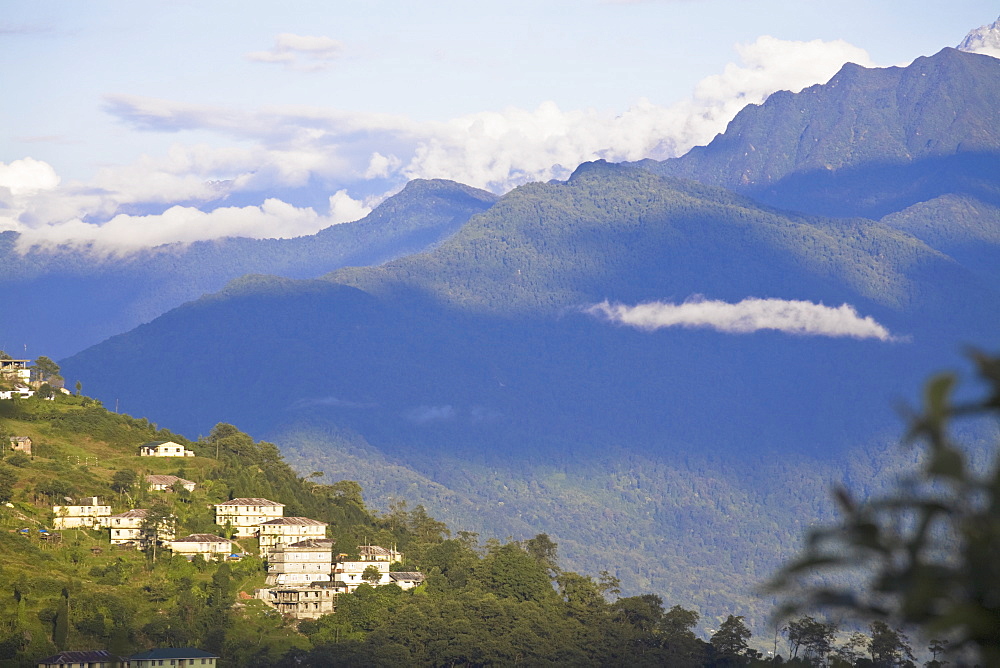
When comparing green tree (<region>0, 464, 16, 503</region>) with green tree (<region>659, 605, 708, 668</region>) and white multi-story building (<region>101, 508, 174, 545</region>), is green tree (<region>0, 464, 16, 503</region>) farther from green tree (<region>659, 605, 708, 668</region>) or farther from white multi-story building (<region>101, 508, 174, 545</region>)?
green tree (<region>659, 605, 708, 668</region>)

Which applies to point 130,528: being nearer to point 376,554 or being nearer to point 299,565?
point 299,565

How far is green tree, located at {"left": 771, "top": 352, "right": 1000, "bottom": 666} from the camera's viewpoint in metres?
9.14

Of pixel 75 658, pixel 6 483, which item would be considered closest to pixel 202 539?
pixel 6 483

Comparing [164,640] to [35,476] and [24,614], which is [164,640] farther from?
[35,476]

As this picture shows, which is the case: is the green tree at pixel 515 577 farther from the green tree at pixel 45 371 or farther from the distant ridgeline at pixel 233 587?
the green tree at pixel 45 371

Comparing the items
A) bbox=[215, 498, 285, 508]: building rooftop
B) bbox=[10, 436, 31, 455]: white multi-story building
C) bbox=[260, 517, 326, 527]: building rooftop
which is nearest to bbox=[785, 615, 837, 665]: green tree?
bbox=[260, 517, 326, 527]: building rooftop

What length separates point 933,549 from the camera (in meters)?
9.67

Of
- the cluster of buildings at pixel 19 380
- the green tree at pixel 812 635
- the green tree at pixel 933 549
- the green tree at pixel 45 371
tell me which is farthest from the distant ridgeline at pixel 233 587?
the green tree at pixel 933 549

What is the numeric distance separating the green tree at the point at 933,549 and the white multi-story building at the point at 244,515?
138538 millimetres

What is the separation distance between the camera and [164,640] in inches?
4756

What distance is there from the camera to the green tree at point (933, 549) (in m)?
9.14

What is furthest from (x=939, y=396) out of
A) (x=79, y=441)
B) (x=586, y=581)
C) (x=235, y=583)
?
(x=79, y=441)

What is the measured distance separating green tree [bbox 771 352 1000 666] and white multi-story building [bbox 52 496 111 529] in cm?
13549

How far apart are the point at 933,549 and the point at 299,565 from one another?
426ft
